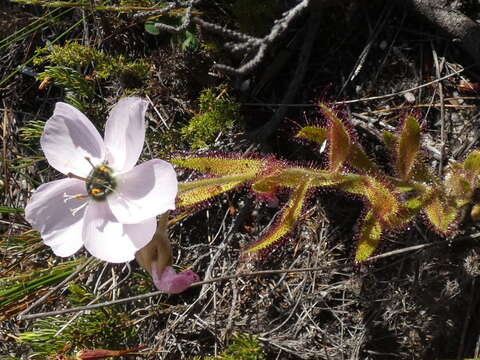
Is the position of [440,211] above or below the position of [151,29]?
below

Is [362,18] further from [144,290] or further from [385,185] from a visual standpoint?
[144,290]

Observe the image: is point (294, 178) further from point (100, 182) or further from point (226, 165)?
point (100, 182)

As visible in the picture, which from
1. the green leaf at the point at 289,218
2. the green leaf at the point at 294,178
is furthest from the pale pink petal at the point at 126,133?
the green leaf at the point at 289,218

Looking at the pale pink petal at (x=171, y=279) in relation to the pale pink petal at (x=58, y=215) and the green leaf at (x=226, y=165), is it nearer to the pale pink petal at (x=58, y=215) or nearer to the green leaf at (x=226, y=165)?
the pale pink petal at (x=58, y=215)

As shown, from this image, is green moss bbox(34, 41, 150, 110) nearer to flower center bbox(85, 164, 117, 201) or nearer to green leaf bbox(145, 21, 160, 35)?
green leaf bbox(145, 21, 160, 35)

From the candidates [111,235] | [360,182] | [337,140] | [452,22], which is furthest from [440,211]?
[111,235]

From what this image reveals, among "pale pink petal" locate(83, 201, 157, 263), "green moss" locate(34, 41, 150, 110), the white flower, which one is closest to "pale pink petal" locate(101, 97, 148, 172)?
the white flower

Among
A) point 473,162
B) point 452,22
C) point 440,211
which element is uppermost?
point 452,22
